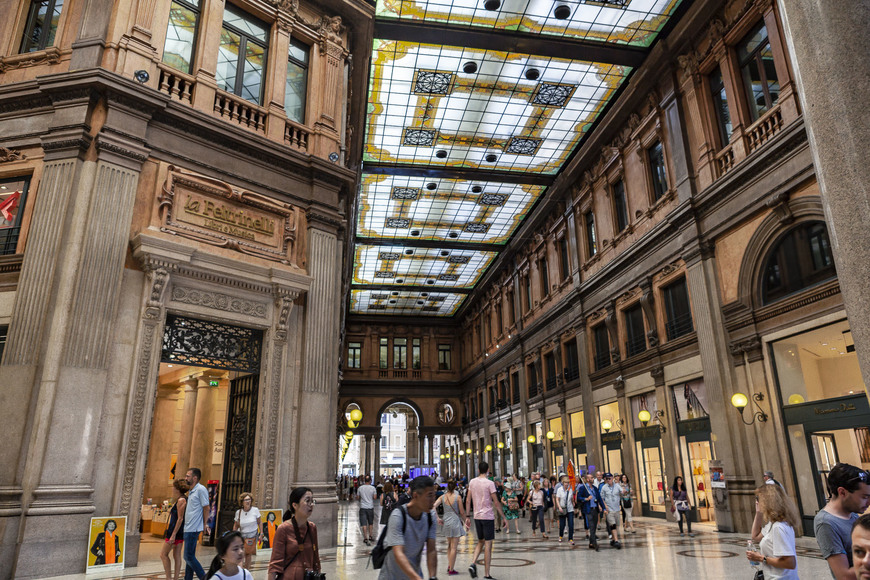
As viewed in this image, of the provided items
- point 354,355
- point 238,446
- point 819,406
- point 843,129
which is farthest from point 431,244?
point 843,129

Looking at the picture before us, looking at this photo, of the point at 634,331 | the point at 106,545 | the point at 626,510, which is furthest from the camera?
the point at 634,331

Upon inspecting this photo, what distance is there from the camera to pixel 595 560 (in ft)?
30.3

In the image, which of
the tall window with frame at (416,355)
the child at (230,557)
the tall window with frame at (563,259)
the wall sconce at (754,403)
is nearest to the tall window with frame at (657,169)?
the tall window with frame at (563,259)

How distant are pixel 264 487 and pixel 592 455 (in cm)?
1293

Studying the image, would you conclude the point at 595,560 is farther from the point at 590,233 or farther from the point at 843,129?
the point at 590,233

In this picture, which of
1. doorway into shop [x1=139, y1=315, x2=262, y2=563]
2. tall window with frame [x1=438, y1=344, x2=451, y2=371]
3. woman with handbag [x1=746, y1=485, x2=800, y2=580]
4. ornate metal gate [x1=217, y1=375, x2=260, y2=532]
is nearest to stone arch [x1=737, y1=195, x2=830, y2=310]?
woman with handbag [x1=746, y1=485, x2=800, y2=580]

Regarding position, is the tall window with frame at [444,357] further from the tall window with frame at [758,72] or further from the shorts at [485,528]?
the shorts at [485,528]

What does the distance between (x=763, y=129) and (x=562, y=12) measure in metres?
5.51

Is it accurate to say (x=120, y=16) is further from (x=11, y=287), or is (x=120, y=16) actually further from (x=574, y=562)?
(x=574, y=562)

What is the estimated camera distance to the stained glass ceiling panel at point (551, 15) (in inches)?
555

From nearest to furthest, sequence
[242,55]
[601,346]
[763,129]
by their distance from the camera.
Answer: [242,55]
[763,129]
[601,346]

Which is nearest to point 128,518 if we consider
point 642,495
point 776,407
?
point 776,407

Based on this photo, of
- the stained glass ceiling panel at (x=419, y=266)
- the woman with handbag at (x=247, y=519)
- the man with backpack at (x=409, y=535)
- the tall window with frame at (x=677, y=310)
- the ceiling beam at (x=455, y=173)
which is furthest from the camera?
the stained glass ceiling panel at (x=419, y=266)

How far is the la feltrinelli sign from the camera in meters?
9.56
